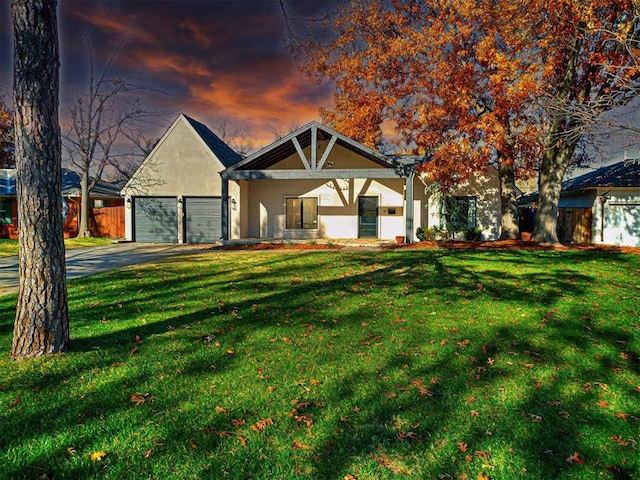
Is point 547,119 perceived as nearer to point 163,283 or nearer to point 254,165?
point 254,165

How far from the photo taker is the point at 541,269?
9836 millimetres

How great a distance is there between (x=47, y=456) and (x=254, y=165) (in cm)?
1632

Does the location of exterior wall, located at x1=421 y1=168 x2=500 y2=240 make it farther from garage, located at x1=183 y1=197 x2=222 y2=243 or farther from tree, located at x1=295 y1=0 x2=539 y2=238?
garage, located at x1=183 y1=197 x2=222 y2=243

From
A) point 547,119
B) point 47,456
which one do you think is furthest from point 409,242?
point 47,456

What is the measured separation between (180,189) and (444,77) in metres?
12.6

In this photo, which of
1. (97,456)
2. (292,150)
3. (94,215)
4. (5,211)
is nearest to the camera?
(97,456)

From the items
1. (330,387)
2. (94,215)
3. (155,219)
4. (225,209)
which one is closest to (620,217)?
(225,209)

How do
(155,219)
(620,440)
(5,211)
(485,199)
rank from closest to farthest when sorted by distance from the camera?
(620,440)
(485,199)
(155,219)
(5,211)

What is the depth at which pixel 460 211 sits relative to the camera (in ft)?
60.3

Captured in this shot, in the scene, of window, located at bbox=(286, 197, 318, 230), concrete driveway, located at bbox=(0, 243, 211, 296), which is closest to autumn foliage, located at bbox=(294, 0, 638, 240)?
window, located at bbox=(286, 197, 318, 230)

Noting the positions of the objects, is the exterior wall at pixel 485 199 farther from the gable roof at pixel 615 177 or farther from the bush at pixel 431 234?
the gable roof at pixel 615 177

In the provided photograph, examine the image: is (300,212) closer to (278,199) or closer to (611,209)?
(278,199)

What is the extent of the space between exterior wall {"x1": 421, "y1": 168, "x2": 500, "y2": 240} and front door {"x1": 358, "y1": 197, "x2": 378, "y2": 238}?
2.34 m

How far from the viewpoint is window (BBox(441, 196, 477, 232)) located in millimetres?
18312
